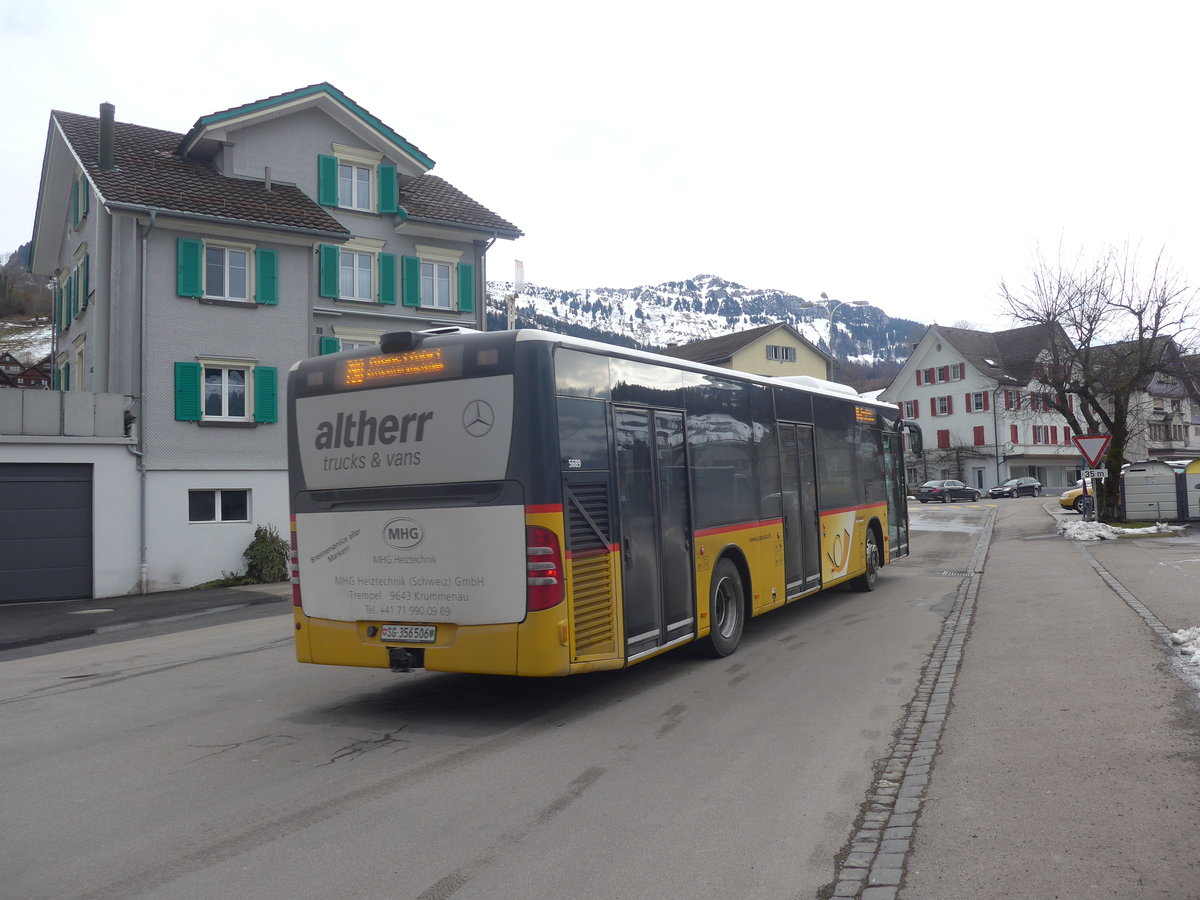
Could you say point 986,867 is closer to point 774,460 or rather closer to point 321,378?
point 321,378

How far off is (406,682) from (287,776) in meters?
3.31

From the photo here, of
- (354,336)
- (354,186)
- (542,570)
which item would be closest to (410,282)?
(354,336)

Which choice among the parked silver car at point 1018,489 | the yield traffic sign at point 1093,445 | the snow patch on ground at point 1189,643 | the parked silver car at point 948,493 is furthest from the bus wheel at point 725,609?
the parked silver car at point 1018,489

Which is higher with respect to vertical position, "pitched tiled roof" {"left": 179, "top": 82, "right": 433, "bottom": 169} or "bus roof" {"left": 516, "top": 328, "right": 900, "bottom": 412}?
"pitched tiled roof" {"left": 179, "top": 82, "right": 433, "bottom": 169}

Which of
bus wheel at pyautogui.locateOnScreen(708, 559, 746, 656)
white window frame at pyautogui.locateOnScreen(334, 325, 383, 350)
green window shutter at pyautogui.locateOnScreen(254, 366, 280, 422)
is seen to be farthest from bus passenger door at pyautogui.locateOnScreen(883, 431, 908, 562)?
white window frame at pyautogui.locateOnScreen(334, 325, 383, 350)

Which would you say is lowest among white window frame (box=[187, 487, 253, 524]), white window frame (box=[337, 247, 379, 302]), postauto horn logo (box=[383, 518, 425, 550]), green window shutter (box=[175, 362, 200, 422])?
postauto horn logo (box=[383, 518, 425, 550])

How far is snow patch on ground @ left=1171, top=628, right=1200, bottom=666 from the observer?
9.16 metres

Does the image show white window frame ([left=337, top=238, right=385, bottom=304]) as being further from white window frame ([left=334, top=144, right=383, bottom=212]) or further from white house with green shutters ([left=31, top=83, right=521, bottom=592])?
white window frame ([left=334, top=144, right=383, bottom=212])

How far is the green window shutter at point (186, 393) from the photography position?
884 inches

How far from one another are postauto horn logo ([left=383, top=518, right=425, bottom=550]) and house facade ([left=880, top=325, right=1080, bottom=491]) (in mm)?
69537

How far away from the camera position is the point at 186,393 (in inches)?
888

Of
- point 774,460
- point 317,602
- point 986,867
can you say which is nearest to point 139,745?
point 317,602

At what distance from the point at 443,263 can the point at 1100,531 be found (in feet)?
65.1

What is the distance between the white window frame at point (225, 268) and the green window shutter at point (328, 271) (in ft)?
8.95
